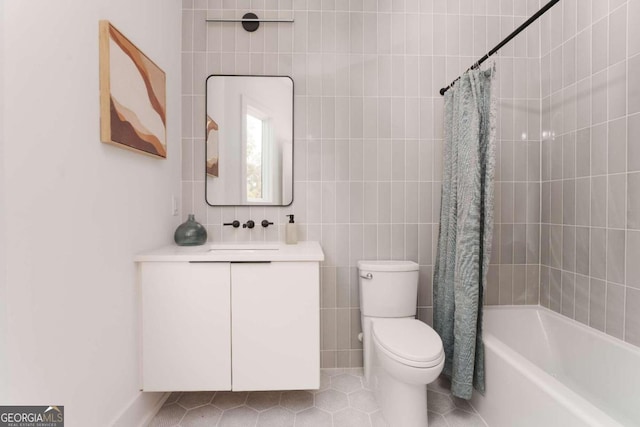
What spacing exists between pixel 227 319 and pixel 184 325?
201 millimetres

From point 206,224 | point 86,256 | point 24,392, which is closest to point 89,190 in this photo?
point 86,256

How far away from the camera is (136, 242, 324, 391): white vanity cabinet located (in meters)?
1.37

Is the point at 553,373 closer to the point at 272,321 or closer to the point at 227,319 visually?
the point at 272,321

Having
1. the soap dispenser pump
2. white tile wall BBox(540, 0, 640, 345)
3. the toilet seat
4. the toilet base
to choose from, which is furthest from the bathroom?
the toilet seat

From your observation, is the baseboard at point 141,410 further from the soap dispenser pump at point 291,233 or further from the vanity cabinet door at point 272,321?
the soap dispenser pump at point 291,233

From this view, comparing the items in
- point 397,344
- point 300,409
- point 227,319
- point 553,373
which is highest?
point 227,319

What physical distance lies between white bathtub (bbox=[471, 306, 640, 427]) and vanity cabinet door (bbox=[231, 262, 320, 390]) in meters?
0.87

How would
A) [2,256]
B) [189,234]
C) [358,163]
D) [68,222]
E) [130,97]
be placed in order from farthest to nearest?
1. [358,163]
2. [189,234]
3. [130,97]
4. [68,222]
5. [2,256]

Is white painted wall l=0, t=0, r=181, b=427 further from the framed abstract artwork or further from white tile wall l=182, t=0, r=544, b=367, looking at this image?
white tile wall l=182, t=0, r=544, b=367

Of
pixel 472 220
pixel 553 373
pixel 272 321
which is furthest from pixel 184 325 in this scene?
pixel 553 373

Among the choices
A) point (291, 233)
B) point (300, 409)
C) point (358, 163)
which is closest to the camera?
point (300, 409)

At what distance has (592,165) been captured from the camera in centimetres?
155

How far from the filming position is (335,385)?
1.75 m

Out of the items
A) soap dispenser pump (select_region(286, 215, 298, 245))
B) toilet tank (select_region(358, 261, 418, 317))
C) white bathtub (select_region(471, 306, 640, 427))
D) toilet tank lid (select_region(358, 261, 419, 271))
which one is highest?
soap dispenser pump (select_region(286, 215, 298, 245))
